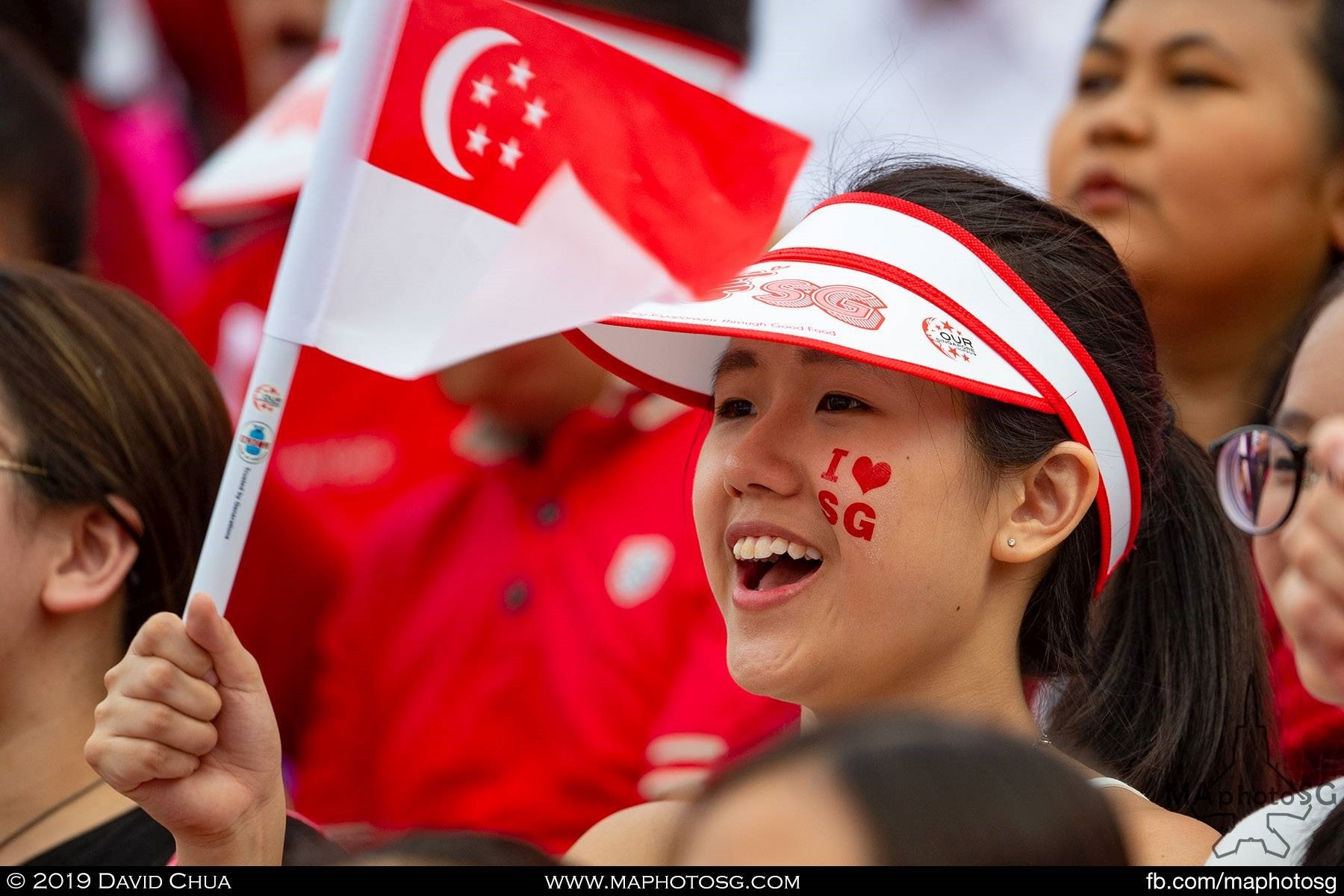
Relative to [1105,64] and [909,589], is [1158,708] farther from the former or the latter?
[1105,64]

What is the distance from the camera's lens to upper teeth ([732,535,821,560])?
230 cm

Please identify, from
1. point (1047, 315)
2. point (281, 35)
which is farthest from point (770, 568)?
point (281, 35)

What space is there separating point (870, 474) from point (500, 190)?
650 millimetres

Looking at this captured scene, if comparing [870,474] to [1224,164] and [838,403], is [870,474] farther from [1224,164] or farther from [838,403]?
[1224,164]

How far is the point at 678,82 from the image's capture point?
2512 millimetres

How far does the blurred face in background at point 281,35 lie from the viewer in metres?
5.38

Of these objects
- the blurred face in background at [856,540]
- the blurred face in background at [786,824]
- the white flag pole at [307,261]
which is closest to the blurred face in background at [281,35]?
the white flag pole at [307,261]

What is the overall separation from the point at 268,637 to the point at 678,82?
1941 mm

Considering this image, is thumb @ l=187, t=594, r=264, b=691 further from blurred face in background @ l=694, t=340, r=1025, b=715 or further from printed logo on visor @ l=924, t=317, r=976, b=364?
printed logo on visor @ l=924, t=317, r=976, b=364

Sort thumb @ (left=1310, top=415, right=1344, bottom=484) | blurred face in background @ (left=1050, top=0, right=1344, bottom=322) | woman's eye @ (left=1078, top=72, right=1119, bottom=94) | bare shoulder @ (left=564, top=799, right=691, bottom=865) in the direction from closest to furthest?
thumb @ (left=1310, top=415, right=1344, bottom=484), bare shoulder @ (left=564, top=799, right=691, bottom=865), blurred face in background @ (left=1050, top=0, right=1344, bottom=322), woman's eye @ (left=1078, top=72, right=1119, bottom=94)

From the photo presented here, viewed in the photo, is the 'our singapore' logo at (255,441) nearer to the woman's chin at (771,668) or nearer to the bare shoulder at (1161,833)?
the woman's chin at (771,668)

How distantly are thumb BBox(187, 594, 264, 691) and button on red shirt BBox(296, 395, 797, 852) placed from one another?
108cm

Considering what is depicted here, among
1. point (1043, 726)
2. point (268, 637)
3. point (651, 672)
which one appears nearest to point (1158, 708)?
point (1043, 726)

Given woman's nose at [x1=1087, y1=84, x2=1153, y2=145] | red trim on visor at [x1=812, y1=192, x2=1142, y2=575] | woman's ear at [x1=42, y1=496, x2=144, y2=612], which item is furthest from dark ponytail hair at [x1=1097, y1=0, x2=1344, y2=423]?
woman's ear at [x1=42, y1=496, x2=144, y2=612]
